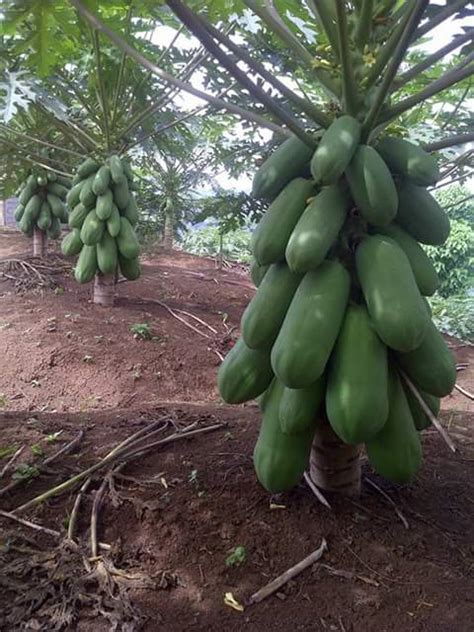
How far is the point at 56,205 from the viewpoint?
7195 millimetres

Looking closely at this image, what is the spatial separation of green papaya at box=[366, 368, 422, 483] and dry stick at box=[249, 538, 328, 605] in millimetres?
278

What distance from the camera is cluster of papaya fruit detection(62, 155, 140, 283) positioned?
5.12 metres

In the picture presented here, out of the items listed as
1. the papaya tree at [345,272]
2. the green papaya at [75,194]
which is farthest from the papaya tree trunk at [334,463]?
the green papaya at [75,194]

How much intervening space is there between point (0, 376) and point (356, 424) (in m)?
3.64

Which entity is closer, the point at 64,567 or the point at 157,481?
the point at 64,567

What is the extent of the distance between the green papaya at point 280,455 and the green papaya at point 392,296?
0.39 m

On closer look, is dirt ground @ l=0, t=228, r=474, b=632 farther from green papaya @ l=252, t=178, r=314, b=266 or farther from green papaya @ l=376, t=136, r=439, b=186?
green papaya @ l=376, t=136, r=439, b=186

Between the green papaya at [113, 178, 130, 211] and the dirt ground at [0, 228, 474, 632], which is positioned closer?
the dirt ground at [0, 228, 474, 632]

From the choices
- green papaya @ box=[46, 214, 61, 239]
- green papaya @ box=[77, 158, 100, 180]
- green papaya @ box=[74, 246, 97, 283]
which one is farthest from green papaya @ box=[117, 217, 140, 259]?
green papaya @ box=[46, 214, 61, 239]

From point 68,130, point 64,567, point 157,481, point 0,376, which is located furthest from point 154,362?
point 64,567

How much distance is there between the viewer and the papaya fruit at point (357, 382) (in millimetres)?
1514

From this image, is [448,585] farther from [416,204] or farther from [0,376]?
[0,376]

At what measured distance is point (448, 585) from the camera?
5.10 feet

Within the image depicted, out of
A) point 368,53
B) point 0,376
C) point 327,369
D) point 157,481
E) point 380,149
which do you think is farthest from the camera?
point 0,376
